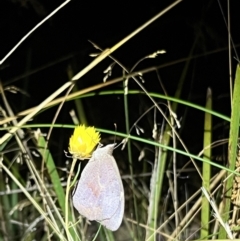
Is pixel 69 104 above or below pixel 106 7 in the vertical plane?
below

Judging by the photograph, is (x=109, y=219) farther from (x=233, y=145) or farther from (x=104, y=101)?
(x=104, y=101)

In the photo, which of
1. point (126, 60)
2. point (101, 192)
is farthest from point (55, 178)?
point (126, 60)

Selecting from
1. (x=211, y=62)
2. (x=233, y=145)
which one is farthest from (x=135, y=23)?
(x=233, y=145)

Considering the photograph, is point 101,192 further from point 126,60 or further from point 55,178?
point 126,60

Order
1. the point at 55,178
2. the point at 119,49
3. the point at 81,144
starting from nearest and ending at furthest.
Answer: the point at 81,144 → the point at 55,178 → the point at 119,49

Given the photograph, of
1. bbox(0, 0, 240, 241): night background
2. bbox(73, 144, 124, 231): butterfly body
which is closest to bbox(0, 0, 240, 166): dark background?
bbox(0, 0, 240, 241): night background

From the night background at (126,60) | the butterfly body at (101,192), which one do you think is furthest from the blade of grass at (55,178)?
the night background at (126,60)
